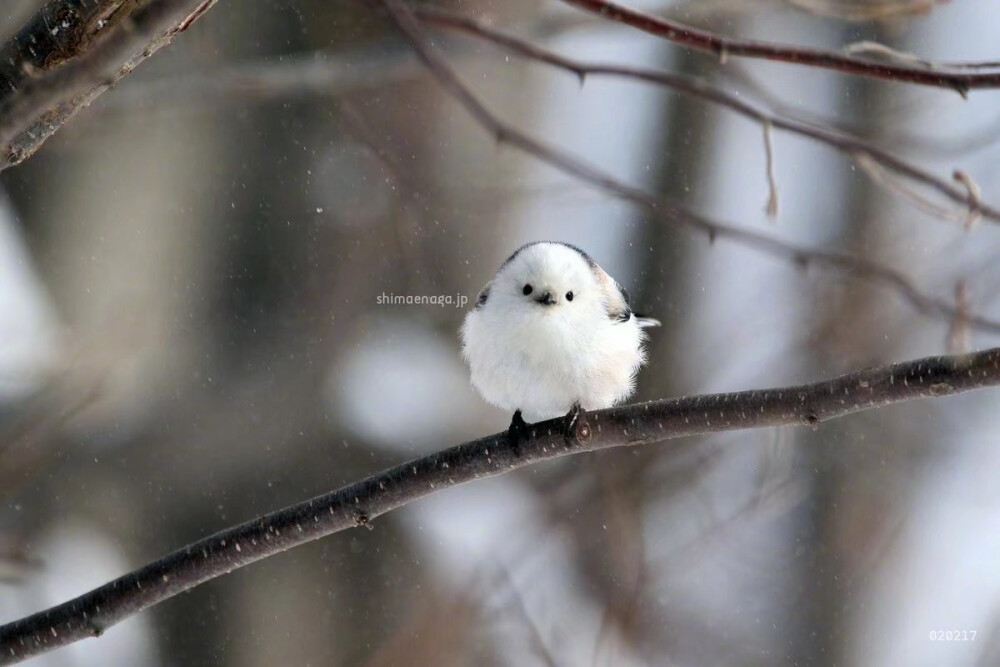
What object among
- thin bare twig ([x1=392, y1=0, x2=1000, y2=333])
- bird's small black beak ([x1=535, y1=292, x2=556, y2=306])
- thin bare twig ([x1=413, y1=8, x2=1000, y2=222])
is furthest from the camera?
thin bare twig ([x1=392, y1=0, x2=1000, y2=333])

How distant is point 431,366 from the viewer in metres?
4.16

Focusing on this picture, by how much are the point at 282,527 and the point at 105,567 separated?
2388 millimetres

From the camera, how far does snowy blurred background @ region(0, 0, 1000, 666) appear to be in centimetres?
368

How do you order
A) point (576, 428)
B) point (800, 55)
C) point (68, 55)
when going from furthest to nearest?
point (800, 55) → point (576, 428) → point (68, 55)

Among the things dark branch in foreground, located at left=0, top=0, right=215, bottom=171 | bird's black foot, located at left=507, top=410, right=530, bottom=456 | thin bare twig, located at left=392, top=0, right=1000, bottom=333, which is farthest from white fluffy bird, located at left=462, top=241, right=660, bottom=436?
dark branch in foreground, located at left=0, top=0, right=215, bottom=171

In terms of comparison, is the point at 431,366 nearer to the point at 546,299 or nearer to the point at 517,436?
the point at 546,299

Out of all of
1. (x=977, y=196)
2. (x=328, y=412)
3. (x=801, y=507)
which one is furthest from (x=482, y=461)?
(x=801, y=507)

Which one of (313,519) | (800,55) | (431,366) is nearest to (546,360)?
(313,519)

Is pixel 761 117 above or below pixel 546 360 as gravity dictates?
above

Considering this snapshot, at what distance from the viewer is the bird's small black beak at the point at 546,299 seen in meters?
2.19

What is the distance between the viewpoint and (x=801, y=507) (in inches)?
168

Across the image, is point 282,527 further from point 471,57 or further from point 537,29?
point 471,57

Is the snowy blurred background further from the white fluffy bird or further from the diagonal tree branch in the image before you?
the diagonal tree branch

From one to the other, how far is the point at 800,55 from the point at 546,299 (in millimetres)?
743
